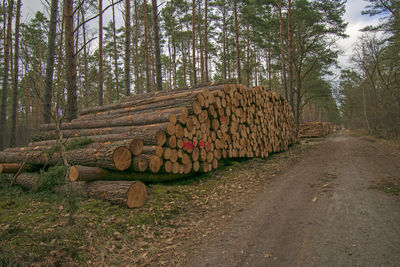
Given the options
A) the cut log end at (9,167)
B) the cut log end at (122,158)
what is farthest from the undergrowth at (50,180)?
the cut log end at (122,158)

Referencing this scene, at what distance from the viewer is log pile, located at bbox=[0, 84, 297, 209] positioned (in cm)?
480

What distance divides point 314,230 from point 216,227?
150cm

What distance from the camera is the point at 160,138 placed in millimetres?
5500

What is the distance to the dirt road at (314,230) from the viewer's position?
282 cm

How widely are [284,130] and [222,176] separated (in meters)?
6.99

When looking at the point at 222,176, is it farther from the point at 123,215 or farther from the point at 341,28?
the point at 341,28

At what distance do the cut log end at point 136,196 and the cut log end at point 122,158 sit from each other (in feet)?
1.82

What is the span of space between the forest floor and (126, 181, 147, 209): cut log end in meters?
0.13

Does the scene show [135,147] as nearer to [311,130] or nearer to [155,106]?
[155,106]

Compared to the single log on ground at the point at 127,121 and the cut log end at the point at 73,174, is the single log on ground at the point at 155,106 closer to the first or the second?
the single log on ground at the point at 127,121

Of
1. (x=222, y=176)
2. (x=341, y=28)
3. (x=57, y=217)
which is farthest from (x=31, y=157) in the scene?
(x=341, y=28)

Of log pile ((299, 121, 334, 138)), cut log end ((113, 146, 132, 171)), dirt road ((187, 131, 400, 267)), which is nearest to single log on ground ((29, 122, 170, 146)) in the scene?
cut log end ((113, 146, 132, 171))

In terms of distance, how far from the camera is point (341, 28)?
59.1 feet

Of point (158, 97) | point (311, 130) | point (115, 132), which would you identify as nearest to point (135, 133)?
point (115, 132)
